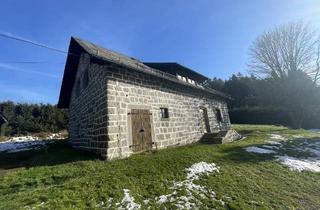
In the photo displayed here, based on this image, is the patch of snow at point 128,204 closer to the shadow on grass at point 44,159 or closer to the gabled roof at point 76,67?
the shadow on grass at point 44,159

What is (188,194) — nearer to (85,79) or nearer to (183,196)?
(183,196)

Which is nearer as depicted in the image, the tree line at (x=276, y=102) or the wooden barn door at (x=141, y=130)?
the wooden barn door at (x=141, y=130)

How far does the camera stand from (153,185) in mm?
5051

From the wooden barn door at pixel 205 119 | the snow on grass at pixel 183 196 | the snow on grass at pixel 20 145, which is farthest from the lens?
the wooden barn door at pixel 205 119

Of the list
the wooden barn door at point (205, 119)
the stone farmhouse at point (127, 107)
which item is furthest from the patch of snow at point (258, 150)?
the wooden barn door at point (205, 119)

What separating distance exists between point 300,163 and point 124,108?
25.2 ft

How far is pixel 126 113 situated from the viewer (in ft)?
26.6

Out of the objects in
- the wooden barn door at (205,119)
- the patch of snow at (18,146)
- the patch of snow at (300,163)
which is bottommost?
the patch of snow at (300,163)

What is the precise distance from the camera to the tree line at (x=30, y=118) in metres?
18.5

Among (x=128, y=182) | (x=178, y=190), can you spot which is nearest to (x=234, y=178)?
(x=178, y=190)

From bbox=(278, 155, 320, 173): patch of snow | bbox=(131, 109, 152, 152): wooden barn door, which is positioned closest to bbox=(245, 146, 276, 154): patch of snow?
bbox=(278, 155, 320, 173): patch of snow

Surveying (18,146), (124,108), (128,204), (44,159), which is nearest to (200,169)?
(128,204)

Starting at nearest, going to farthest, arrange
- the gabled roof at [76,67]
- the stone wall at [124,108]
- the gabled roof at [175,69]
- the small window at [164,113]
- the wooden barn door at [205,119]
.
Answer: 1. the stone wall at [124,108]
2. the small window at [164,113]
3. the gabled roof at [76,67]
4. the wooden barn door at [205,119]
5. the gabled roof at [175,69]

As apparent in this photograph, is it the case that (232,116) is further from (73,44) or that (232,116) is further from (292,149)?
(73,44)
